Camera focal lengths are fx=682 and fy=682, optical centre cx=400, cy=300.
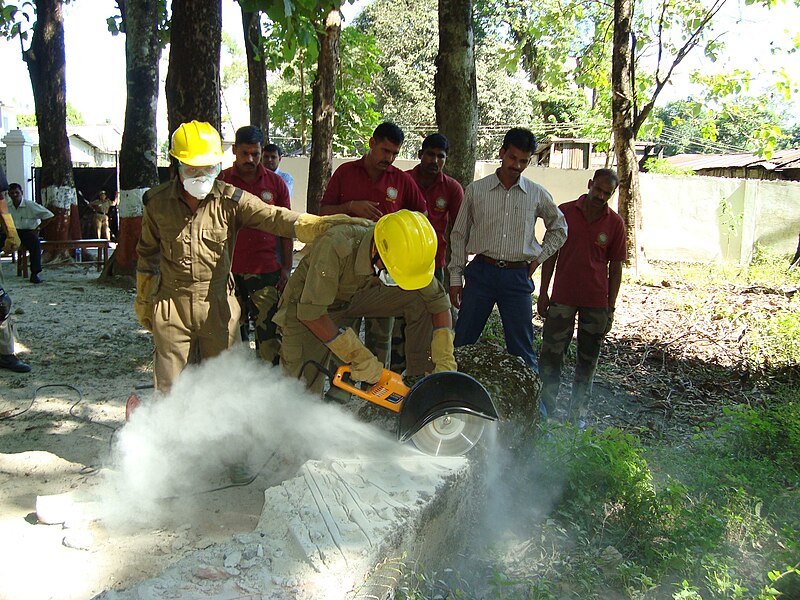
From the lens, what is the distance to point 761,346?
734cm

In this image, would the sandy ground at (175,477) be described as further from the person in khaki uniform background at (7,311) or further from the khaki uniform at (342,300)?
the khaki uniform at (342,300)

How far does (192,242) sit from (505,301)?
84.6 inches

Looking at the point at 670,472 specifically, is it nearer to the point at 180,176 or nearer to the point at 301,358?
the point at 301,358

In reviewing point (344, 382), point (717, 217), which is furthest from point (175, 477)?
point (717, 217)

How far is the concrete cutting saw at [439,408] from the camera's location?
2.84 m

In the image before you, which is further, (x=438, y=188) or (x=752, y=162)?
(x=752, y=162)

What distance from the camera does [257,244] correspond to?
4.86 metres

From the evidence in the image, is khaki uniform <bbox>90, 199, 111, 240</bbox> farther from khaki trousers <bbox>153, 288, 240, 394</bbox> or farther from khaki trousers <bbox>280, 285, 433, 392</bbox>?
khaki trousers <bbox>280, 285, 433, 392</bbox>

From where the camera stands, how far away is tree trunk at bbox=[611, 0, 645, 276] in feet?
35.4

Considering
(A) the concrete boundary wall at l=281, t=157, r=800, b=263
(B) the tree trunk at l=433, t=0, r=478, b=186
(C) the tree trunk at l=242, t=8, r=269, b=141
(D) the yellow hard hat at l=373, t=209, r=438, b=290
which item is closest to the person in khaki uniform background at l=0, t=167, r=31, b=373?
(D) the yellow hard hat at l=373, t=209, r=438, b=290

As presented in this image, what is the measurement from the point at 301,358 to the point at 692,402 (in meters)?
3.94

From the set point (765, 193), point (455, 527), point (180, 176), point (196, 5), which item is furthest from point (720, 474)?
point (765, 193)

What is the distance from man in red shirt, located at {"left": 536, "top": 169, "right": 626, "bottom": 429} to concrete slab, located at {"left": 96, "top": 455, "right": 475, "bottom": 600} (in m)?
2.19

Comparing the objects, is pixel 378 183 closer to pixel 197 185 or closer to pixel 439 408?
pixel 197 185
